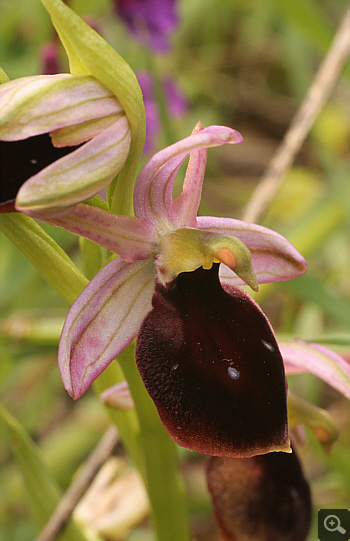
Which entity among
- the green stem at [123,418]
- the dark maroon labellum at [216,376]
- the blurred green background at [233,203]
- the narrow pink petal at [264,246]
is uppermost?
the narrow pink petal at [264,246]

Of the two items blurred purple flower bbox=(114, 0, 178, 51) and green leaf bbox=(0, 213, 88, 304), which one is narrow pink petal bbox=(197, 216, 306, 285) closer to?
green leaf bbox=(0, 213, 88, 304)

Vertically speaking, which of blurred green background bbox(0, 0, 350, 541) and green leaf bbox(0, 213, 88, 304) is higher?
green leaf bbox(0, 213, 88, 304)

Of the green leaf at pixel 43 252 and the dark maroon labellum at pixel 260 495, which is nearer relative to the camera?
the green leaf at pixel 43 252

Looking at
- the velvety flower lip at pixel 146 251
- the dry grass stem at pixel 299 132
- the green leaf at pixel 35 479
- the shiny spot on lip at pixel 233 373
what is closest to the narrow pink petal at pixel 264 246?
the velvety flower lip at pixel 146 251

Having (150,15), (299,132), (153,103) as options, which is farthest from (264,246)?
(150,15)

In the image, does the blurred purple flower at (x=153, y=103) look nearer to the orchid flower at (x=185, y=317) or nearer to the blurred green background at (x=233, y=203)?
the blurred green background at (x=233, y=203)

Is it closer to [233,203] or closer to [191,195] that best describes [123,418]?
[191,195]

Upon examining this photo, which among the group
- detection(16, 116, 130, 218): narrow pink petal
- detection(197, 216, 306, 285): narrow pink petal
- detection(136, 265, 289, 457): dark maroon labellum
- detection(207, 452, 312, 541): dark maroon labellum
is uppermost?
detection(16, 116, 130, 218): narrow pink petal

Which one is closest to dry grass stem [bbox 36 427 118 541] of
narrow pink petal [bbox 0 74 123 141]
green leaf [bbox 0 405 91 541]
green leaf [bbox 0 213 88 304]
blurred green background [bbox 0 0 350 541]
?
green leaf [bbox 0 405 91 541]
